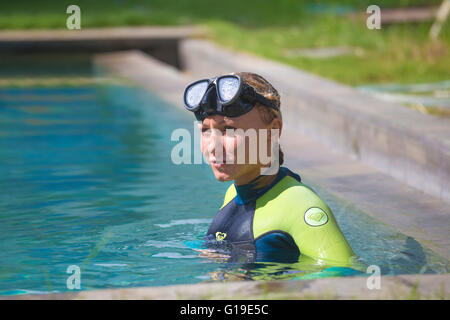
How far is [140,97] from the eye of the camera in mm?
10930

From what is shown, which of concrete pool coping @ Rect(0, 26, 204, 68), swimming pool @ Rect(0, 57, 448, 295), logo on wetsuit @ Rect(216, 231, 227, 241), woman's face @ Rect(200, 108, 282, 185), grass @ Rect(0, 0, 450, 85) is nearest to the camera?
woman's face @ Rect(200, 108, 282, 185)

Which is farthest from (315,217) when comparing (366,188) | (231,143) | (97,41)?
(97,41)

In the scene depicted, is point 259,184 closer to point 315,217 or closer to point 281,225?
point 281,225

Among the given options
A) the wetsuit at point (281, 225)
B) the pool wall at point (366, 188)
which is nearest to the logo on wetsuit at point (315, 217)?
the wetsuit at point (281, 225)

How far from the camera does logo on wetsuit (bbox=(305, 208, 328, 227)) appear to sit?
11.5ft

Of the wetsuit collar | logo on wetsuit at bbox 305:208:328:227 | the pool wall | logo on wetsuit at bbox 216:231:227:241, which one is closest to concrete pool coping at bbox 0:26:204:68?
the pool wall

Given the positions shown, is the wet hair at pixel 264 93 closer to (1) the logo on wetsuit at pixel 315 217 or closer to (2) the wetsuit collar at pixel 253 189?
(2) the wetsuit collar at pixel 253 189

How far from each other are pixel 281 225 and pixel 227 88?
64 cm

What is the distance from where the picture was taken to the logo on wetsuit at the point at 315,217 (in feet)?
11.5

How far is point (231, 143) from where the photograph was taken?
11.9ft

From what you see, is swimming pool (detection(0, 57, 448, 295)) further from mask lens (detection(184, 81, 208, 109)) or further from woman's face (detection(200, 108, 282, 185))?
mask lens (detection(184, 81, 208, 109))

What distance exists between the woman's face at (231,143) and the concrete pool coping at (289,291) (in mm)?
643

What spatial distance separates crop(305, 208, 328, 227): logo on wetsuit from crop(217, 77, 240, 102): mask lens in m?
0.60

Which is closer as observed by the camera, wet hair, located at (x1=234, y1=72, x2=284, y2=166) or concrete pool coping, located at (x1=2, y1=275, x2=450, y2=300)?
concrete pool coping, located at (x1=2, y1=275, x2=450, y2=300)
